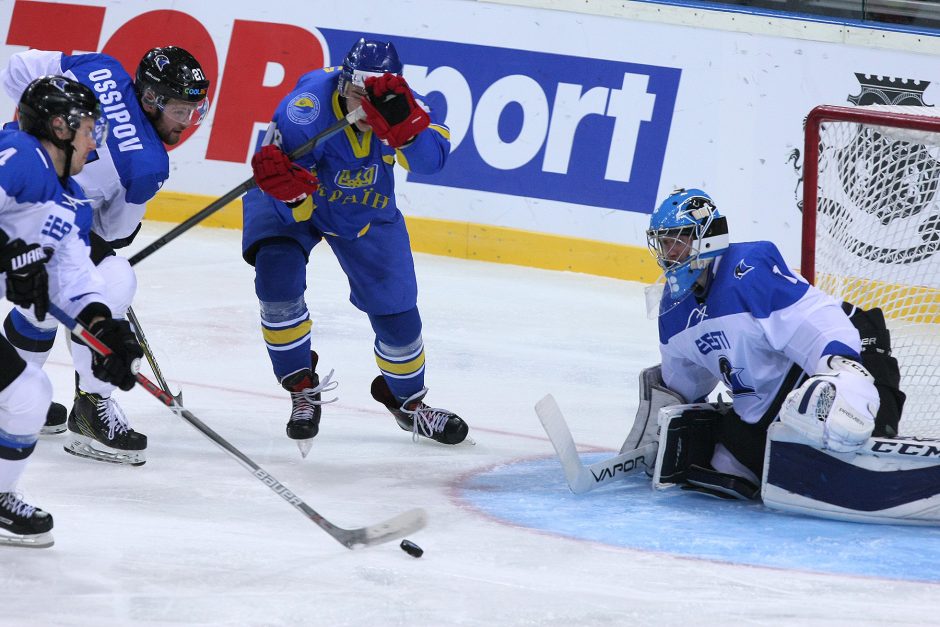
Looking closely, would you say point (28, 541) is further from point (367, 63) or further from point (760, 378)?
point (760, 378)

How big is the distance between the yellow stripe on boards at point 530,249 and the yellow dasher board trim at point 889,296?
6.63 ft

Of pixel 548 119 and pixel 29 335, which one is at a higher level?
pixel 548 119

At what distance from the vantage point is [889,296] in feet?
12.8

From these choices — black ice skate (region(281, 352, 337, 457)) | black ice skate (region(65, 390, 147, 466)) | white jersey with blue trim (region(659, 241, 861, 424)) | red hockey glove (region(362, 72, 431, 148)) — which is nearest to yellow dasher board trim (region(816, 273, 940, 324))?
white jersey with blue trim (region(659, 241, 861, 424))

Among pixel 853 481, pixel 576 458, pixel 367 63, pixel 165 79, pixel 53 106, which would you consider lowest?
pixel 576 458

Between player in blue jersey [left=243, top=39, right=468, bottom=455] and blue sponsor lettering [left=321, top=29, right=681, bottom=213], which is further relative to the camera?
blue sponsor lettering [left=321, top=29, right=681, bottom=213]

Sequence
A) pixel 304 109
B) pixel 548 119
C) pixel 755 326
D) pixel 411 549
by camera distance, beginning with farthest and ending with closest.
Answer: pixel 548 119 < pixel 304 109 < pixel 755 326 < pixel 411 549

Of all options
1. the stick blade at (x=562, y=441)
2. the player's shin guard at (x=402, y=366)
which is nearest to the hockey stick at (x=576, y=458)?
the stick blade at (x=562, y=441)

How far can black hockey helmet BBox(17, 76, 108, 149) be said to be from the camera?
2.60 metres

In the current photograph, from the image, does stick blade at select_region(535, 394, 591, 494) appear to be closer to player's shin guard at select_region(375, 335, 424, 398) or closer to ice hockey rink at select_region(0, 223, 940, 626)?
ice hockey rink at select_region(0, 223, 940, 626)

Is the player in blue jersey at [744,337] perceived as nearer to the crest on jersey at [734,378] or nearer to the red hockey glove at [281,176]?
the crest on jersey at [734,378]

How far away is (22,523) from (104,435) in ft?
→ 2.35

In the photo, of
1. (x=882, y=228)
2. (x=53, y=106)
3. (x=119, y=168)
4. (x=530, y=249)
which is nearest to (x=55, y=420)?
(x=119, y=168)

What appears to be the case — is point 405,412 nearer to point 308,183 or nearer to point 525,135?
point 308,183
